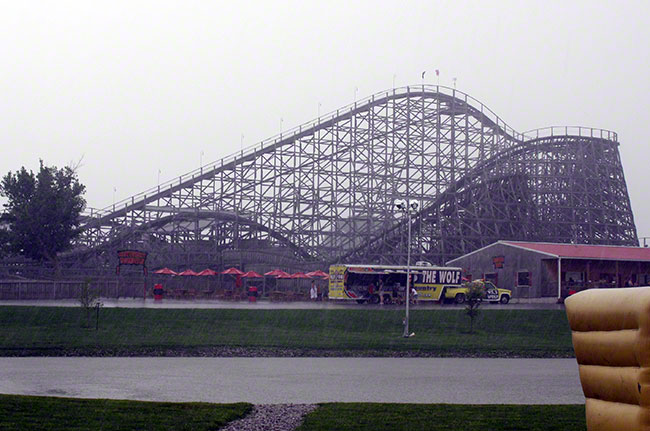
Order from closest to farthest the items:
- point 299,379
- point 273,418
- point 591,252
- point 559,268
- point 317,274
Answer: point 273,418, point 299,379, point 559,268, point 591,252, point 317,274

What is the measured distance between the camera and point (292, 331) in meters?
23.8

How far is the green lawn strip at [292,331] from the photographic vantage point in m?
19.9

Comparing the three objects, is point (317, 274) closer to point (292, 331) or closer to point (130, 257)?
point (130, 257)

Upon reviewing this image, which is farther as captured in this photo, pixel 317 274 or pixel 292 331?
pixel 317 274

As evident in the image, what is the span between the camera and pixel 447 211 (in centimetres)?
5550

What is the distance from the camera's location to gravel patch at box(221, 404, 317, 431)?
27.9 ft

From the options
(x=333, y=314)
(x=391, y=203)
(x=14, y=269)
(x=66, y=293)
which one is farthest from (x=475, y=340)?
(x=14, y=269)

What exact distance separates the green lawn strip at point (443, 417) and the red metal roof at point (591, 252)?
33.0m

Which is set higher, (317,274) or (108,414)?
(317,274)

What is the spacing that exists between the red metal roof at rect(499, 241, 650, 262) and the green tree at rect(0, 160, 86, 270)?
29.0 meters

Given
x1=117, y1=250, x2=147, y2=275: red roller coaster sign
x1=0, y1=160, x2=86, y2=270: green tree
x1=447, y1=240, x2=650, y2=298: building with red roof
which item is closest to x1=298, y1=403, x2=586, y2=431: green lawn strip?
x1=447, y1=240, x2=650, y2=298: building with red roof

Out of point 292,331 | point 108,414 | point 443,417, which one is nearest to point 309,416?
point 443,417

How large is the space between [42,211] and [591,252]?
34.8 meters

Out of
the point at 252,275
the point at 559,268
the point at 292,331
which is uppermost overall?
the point at 559,268
